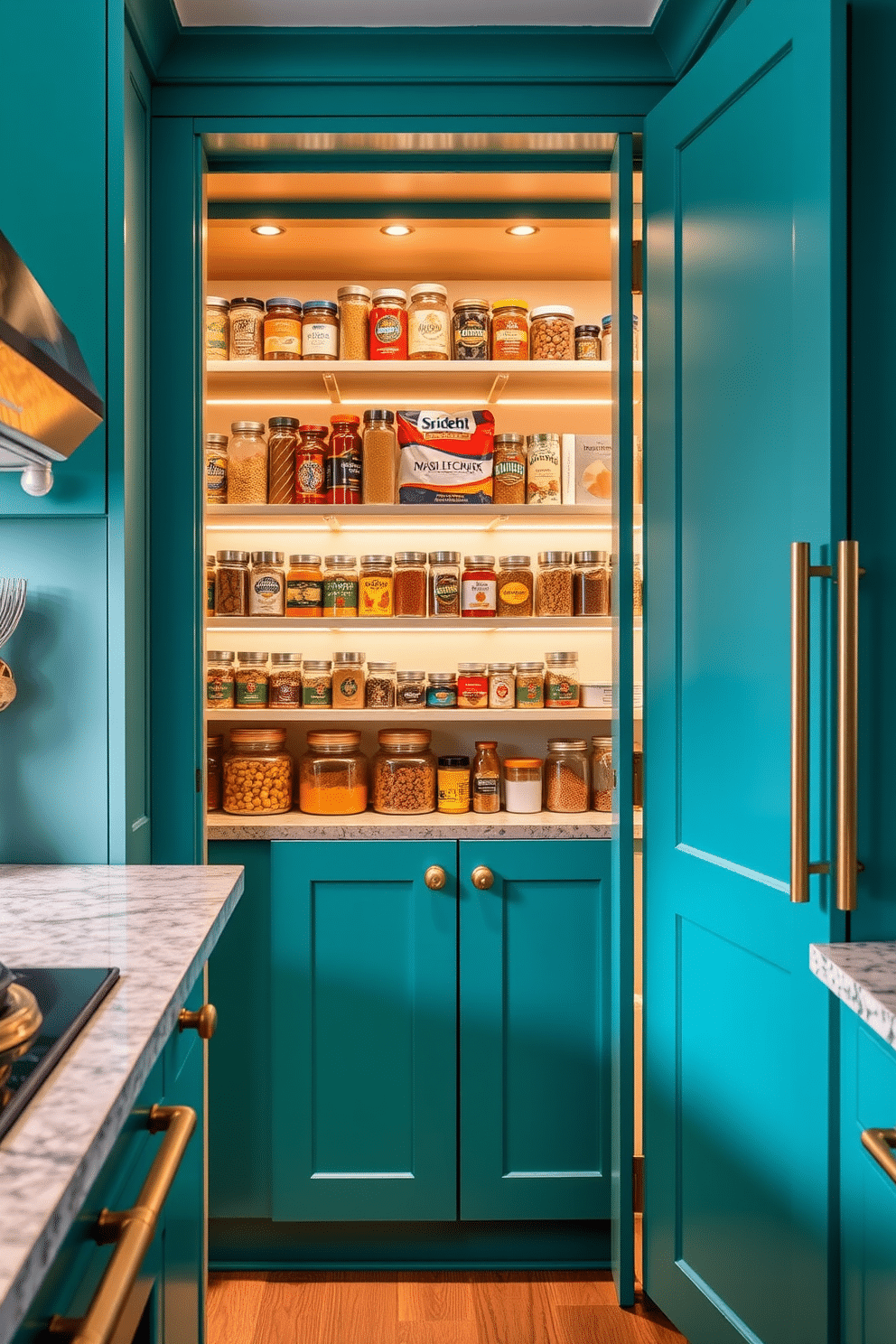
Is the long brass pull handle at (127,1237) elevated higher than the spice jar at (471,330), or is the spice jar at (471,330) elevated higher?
the spice jar at (471,330)

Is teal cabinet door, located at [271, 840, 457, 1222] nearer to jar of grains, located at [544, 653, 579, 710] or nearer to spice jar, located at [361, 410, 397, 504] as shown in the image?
jar of grains, located at [544, 653, 579, 710]

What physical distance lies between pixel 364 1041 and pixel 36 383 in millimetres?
1470

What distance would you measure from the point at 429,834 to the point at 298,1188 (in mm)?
783

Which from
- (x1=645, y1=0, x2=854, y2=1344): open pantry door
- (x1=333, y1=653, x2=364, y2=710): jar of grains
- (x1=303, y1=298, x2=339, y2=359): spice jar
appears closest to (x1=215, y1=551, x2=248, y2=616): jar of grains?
(x1=333, y1=653, x2=364, y2=710): jar of grains

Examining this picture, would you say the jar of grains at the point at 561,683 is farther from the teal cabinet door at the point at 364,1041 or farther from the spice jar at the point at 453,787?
the teal cabinet door at the point at 364,1041

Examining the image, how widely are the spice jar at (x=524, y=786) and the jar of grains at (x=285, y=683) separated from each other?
0.51 metres

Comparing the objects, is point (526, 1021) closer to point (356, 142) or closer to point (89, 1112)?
point (89, 1112)

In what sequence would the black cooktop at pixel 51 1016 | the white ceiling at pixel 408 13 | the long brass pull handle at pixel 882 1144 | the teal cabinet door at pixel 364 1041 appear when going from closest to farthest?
the black cooktop at pixel 51 1016 < the long brass pull handle at pixel 882 1144 < the white ceiling at pixel 408 13 < the teal cabinet door at pixel 364 1041

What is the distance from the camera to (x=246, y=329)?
2.13 metres

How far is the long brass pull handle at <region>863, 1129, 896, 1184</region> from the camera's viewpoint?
3.11ft

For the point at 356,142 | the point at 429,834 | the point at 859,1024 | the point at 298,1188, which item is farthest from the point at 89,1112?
the point at 356,142

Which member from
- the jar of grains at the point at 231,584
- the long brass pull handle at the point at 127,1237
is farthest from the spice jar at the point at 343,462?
the long brass pull handle at the point at 127,1237

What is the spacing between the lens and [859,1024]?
48.1 inches

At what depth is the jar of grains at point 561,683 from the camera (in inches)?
87.7
